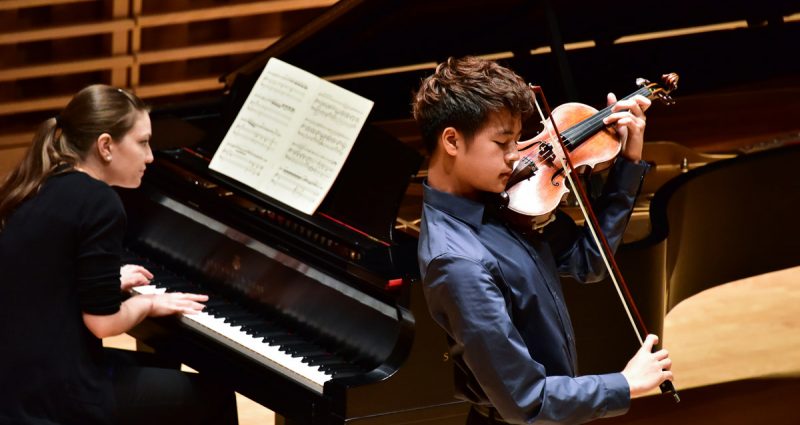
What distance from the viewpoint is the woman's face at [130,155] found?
312cm

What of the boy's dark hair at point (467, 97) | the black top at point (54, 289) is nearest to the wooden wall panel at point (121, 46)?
the black top at point (54, 289)

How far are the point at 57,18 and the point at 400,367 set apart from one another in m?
4.19

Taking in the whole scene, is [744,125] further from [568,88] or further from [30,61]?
[30,61]

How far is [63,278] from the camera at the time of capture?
3.03 metres

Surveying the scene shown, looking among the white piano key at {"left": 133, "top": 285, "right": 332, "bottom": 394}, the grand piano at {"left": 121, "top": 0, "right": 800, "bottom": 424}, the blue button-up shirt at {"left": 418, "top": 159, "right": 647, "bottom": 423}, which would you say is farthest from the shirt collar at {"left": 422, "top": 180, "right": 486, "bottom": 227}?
the white piano key at {"left": 133, "top": 285, "right": 332, "bottom": 394}

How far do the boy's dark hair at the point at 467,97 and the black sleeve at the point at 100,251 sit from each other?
1062 mm

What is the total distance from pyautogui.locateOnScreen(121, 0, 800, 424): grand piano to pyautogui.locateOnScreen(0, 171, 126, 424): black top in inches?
21.1

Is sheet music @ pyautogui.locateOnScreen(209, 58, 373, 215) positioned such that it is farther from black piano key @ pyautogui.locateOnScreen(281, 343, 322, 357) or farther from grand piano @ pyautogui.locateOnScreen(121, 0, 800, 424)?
black piano key @ pyautogui.locateOnScreen(281, 343, 322, 357)

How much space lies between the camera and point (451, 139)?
7.44 ft

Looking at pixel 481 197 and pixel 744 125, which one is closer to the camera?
pixel 481 197

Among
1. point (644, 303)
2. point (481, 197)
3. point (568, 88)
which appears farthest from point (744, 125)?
point (481, 197)

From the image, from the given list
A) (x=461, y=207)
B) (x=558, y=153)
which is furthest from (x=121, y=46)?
(x=461, y=207)

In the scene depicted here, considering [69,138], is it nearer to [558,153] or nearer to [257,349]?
[257,349]

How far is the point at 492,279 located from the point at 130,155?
1327 mm
